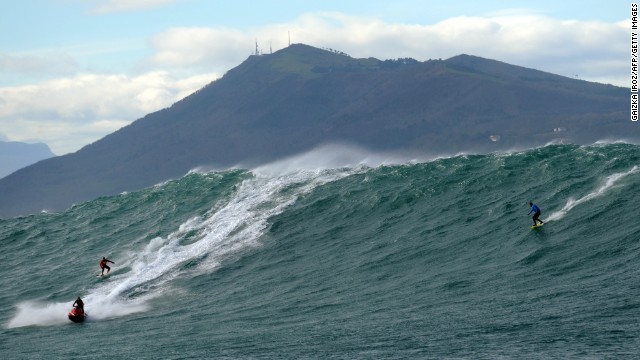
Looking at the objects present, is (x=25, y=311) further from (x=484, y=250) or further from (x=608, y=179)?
(x=608, y=179)

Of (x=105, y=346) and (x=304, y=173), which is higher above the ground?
(x=304, y=173)

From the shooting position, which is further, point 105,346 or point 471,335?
point 105,346

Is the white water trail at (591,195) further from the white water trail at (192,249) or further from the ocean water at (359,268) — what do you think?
the white water trail at (192,249)

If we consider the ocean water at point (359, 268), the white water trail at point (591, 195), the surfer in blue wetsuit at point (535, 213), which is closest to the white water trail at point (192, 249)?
the ocean water at point (359, 268)

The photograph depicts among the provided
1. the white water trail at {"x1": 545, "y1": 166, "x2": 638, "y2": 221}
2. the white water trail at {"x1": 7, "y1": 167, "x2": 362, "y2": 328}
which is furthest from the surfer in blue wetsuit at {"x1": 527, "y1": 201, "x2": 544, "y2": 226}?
the white water trail at {"x1": 7, "y1": 167, "x2": 362, "y2": 328}

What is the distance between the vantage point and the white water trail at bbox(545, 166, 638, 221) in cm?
4362

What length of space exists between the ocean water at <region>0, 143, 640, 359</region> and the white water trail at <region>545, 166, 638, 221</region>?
6.9 inches

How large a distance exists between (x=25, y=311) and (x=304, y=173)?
1142 inches

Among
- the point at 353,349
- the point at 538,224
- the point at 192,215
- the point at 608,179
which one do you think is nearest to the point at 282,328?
the point at 353,349

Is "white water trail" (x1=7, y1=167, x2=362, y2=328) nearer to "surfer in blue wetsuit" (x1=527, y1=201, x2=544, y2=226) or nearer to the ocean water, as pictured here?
the ocean water

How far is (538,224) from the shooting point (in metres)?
42.7

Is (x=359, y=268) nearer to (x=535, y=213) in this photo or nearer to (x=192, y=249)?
(x=535, y=213)

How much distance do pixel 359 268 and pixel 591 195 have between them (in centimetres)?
1282

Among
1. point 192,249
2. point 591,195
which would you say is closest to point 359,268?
point 591,195
